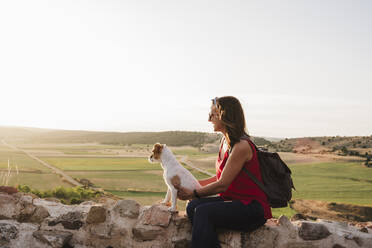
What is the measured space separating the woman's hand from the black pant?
16.5 inches

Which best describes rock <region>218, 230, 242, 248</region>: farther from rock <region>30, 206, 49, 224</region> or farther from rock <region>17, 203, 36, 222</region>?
rock <region>17, 203, 36, 222</region>

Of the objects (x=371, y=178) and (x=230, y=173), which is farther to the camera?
(x=371, y=178)

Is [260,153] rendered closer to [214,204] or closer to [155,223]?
[214,204]

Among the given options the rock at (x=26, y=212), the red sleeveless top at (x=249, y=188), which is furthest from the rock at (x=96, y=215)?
the red sleeveless top at (x=249, y=188)

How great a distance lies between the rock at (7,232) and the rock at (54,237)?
248 millimetres

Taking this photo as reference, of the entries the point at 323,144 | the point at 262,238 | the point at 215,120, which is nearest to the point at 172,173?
the point at 215,120

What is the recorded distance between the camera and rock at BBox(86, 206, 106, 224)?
390cm

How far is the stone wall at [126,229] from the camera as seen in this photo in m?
3.44

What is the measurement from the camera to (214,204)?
10.4 feet

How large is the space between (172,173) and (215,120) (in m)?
0.83

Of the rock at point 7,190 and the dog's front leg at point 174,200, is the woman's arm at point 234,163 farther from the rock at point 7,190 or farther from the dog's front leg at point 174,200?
the rock at point 7,190

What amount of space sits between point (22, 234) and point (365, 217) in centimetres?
632

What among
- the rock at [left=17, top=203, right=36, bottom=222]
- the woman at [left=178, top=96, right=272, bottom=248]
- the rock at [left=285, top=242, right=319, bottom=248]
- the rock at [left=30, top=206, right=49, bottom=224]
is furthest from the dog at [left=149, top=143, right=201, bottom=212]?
the rock at [left=17, top=203, right=36, bottom=222]

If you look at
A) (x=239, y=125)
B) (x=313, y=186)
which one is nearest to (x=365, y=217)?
(x=313, y=186)
